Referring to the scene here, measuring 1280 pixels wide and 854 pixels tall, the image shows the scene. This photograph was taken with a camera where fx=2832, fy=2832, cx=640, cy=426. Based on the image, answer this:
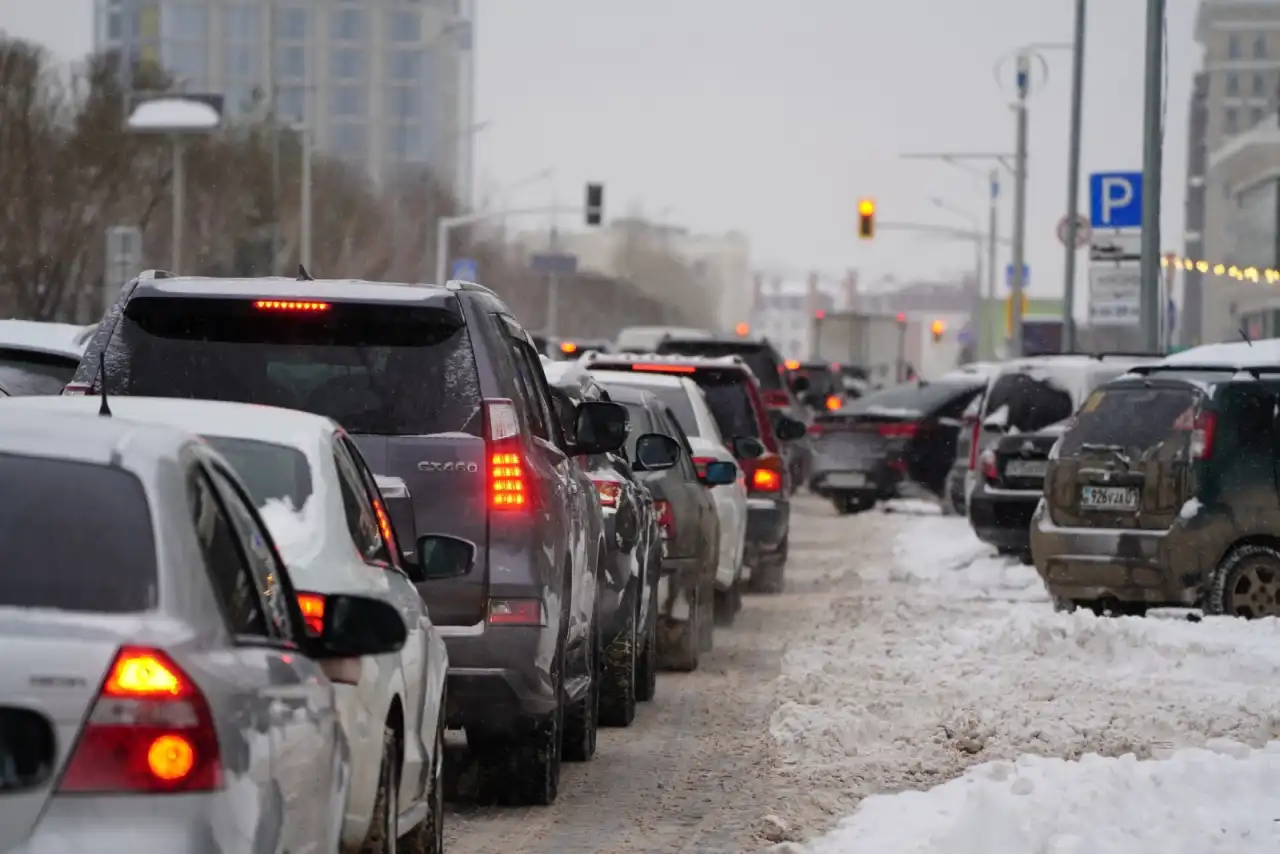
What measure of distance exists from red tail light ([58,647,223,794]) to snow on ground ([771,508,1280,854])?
4289mm

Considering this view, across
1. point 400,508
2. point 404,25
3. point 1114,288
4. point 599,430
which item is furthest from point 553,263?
point 400,508

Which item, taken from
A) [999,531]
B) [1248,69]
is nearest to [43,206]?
[999,531]

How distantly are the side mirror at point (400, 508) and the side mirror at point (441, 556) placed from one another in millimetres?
1280

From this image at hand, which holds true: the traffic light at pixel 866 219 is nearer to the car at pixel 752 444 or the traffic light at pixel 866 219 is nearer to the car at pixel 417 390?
the car at pixel 752 444

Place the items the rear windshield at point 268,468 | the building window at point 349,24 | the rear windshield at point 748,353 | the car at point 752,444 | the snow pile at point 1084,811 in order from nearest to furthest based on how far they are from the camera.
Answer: the rear windshield at point 268,468
the snow pile at point 1084,811
the car at point 752,444
the rear windshield at point 748,353
the building window at point 349,24

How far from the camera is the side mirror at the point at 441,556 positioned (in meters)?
7.90

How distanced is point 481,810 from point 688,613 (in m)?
5.88

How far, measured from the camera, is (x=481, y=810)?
407 inches

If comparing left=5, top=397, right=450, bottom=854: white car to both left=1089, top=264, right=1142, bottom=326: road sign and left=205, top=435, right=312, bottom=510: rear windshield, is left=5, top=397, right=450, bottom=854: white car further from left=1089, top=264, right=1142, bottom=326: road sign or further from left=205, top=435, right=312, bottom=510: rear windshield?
left=1089, top=264, right=1142, bottom=326: road sign

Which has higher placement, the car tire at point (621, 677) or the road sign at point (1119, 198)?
the road sign at point (1119, 198)

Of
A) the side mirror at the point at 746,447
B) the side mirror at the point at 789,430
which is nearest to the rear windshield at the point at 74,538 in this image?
the side mirror at the point at 746,447

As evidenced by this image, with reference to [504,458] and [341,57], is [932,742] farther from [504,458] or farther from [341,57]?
[341,57]

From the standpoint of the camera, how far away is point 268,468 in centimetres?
744

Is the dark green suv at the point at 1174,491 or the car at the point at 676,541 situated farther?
the dark green suv at the point at 1174,491
